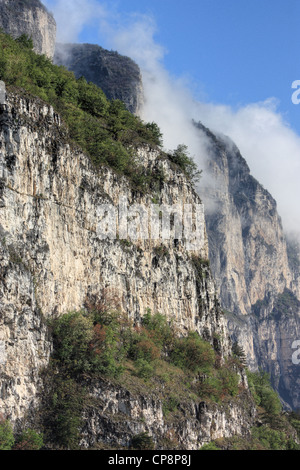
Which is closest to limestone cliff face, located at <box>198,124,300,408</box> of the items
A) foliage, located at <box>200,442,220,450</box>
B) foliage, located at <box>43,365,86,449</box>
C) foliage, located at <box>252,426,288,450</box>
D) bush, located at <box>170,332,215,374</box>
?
foliage, located at <box>252,426,288,450</box>

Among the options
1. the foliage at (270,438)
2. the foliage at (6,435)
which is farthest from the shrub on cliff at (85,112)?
the foliage at (270,438)

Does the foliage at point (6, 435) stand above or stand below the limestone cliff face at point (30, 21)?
below

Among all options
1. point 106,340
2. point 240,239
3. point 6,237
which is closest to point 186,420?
point 106,340

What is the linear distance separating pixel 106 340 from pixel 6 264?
35.1 ft

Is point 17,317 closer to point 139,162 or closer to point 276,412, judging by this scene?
point 139,162

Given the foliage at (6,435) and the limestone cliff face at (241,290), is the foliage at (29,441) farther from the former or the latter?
the limestone cliff face at (241,290)

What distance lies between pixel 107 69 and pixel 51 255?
119 meters

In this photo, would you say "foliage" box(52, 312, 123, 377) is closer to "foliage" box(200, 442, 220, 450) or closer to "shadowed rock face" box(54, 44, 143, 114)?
"foliage" box(200, 442, 220, 450)

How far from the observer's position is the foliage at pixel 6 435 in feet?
93.5

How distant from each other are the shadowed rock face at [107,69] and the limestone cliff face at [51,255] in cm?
9439

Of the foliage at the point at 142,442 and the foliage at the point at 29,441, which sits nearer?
the foliage at the point at 29,441

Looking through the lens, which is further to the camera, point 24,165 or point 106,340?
point 106,340

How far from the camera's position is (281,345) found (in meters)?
192

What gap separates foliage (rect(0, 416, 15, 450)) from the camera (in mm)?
28484
